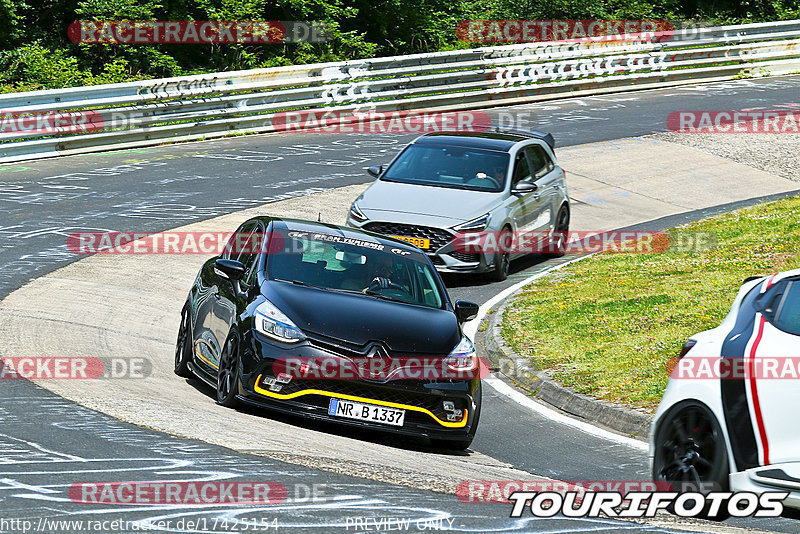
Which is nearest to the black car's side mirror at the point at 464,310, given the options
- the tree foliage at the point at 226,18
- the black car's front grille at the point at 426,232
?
the black car's front grille at the point at 426,232

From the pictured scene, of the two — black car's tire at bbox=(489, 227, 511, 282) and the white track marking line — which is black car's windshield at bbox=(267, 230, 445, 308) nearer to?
the white track marking line

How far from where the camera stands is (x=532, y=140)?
1869cm

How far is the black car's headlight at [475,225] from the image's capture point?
15.9 m

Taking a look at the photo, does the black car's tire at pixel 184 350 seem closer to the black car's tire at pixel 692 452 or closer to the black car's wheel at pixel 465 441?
the black car's wheel at pixel 465 441

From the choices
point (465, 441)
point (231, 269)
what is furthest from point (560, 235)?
point (465, 441)

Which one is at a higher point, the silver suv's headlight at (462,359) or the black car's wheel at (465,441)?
the silver suv's headlight at (462,359)

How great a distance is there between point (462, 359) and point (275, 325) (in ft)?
5.04

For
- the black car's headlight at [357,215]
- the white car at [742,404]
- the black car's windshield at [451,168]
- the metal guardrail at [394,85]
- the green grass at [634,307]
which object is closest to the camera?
the white car at [742,404]

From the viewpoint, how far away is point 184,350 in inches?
433

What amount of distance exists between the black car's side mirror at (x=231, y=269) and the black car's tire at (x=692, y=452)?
4244 mm

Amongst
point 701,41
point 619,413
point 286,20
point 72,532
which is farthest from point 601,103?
point 72,532

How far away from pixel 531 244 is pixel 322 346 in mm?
9055

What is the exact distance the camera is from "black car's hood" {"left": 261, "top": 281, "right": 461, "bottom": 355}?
366 inches

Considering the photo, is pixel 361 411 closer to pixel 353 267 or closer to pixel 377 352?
pixel 377 352
